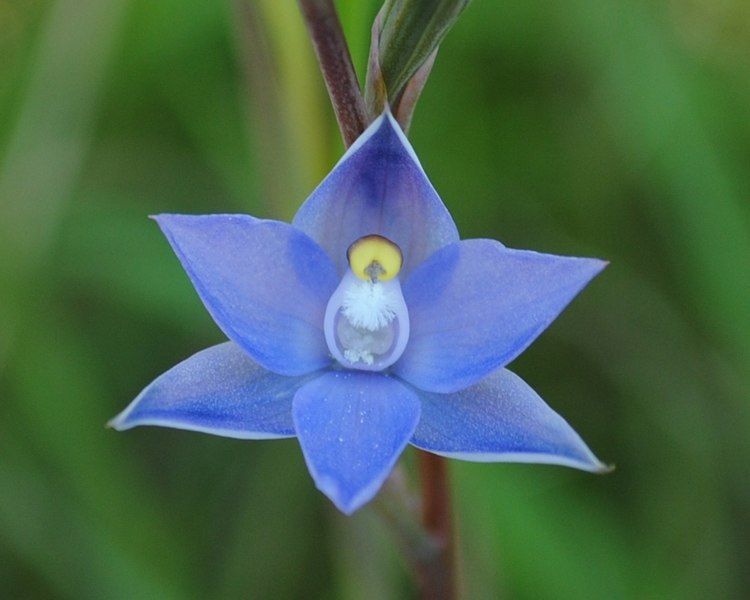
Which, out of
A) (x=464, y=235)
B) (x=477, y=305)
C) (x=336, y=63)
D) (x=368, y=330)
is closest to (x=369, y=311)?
(x=368, y=330)

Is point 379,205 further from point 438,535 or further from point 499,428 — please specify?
point 438,535

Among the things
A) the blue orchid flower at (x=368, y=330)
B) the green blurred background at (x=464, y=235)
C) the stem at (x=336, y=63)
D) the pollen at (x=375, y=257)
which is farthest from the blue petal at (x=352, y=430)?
the green blurred background at (x=464, y=235)

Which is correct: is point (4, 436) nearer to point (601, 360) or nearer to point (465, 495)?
point (465, 495)

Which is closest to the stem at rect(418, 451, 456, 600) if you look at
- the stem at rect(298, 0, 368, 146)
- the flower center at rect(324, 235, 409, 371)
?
the flower center at rect(324, 235, 409, 371)

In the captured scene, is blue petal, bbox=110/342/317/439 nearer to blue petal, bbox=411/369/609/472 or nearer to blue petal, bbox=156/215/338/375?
blue petal, bbox=156/215/338/375

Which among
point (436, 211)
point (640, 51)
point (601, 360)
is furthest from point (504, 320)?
point (640, 51)
